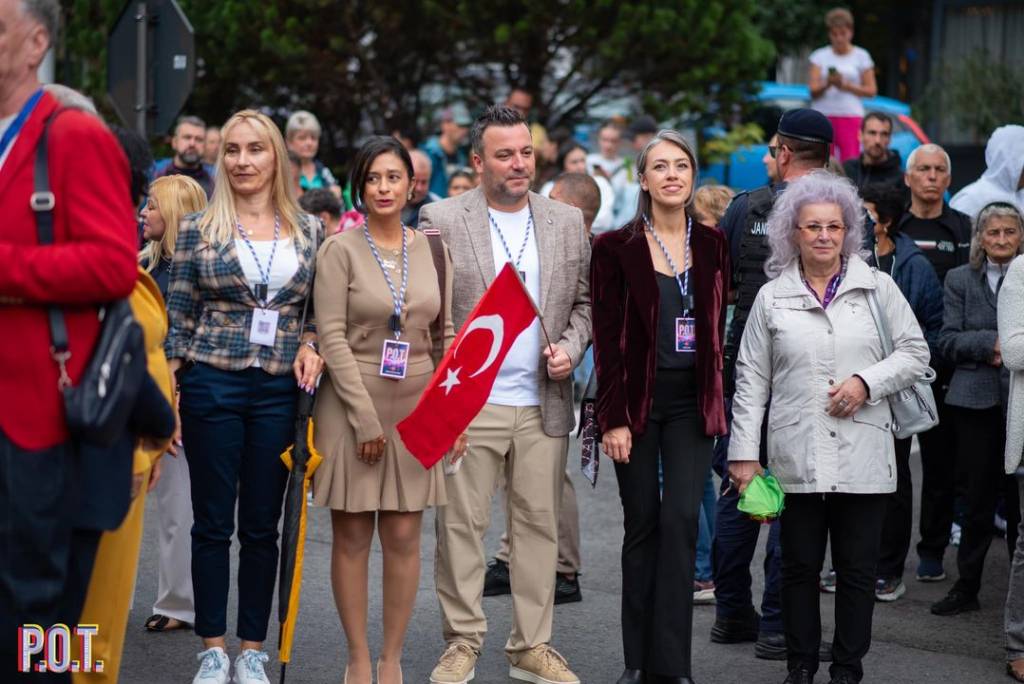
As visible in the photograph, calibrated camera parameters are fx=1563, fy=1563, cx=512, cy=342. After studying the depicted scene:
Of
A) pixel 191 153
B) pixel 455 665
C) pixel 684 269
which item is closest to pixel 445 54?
pixel 191 153

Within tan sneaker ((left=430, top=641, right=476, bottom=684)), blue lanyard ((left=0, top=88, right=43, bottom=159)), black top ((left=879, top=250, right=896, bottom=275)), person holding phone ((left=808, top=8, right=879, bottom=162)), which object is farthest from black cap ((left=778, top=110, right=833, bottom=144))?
person holding phone ((left=808, top=8, right=879, bottom=162))

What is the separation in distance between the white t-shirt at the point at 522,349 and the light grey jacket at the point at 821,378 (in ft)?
2.71

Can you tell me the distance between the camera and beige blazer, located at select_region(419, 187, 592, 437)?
6375 mm

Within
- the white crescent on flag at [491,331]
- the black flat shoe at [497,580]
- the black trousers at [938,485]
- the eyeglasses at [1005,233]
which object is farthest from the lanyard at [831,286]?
the black flat shoe at [497,580]

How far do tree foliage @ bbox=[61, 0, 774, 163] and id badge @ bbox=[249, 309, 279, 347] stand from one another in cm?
1031

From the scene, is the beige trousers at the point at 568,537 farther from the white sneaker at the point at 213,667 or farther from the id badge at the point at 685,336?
the white sneaker at the point at 213,667

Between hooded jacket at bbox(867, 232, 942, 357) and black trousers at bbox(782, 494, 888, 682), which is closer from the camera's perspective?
black trousers at bbox(782, 494, 888, 682)

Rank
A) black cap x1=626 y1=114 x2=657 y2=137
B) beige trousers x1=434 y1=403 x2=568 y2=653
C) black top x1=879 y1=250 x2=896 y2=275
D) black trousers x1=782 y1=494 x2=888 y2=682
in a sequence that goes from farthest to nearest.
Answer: black cap x1=626 y1=114 x2=657 y2=137 < black top x1=879 y1=250 x2=896 y2=275 < beige trousers x1=434 y1=403 x2=568 y2=653 < black trousers x1=782 y1=494 x2=888 y2=682

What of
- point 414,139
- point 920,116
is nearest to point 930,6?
point 920,116

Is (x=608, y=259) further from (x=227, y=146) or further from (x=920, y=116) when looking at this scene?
(x=920, y=116)

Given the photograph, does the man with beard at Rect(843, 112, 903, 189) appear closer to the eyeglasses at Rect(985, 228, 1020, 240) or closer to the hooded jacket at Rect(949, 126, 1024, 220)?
the hooded jacket at Rect(949, 126, 1024, 220)

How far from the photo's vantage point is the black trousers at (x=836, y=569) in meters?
6.07

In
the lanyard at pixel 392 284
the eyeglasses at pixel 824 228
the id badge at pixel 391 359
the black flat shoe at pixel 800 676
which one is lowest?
the black flat shoe at pixel 800 676

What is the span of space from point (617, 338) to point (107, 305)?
275cm
